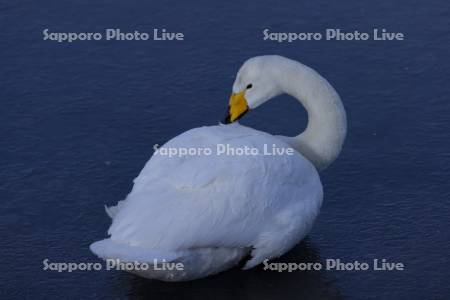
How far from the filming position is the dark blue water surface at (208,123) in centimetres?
→ 713

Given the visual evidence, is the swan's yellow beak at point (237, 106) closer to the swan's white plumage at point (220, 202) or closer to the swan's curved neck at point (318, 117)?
the swan's curved neck at point (318, 117)

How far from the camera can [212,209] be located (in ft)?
22.4

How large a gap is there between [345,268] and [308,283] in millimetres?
274

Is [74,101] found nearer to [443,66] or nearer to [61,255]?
[61,255]

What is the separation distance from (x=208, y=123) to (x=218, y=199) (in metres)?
2.11

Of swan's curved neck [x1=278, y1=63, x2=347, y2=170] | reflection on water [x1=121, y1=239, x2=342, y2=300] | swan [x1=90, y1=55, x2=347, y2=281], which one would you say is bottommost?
reflection on water [x1=121, y1=239, x2=342, y2=300]

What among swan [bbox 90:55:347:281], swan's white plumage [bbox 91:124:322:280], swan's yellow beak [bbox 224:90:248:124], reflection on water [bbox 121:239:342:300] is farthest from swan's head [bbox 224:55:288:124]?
reflection on water [bbox 121:239:342:300]

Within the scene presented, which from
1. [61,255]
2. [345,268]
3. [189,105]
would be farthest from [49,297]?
[189,105]

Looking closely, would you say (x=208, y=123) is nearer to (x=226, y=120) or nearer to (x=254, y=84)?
(x=226, y=120)

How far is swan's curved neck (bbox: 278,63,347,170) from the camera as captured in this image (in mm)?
7742

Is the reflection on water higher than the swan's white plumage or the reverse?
the reverse

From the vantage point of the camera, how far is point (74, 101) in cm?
928

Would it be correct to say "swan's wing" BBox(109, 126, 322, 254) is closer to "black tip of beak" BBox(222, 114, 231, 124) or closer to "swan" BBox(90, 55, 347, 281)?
"swan" BBox(90, 55, 347, 281)

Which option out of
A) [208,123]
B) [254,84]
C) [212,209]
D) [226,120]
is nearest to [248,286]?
[212,209]
